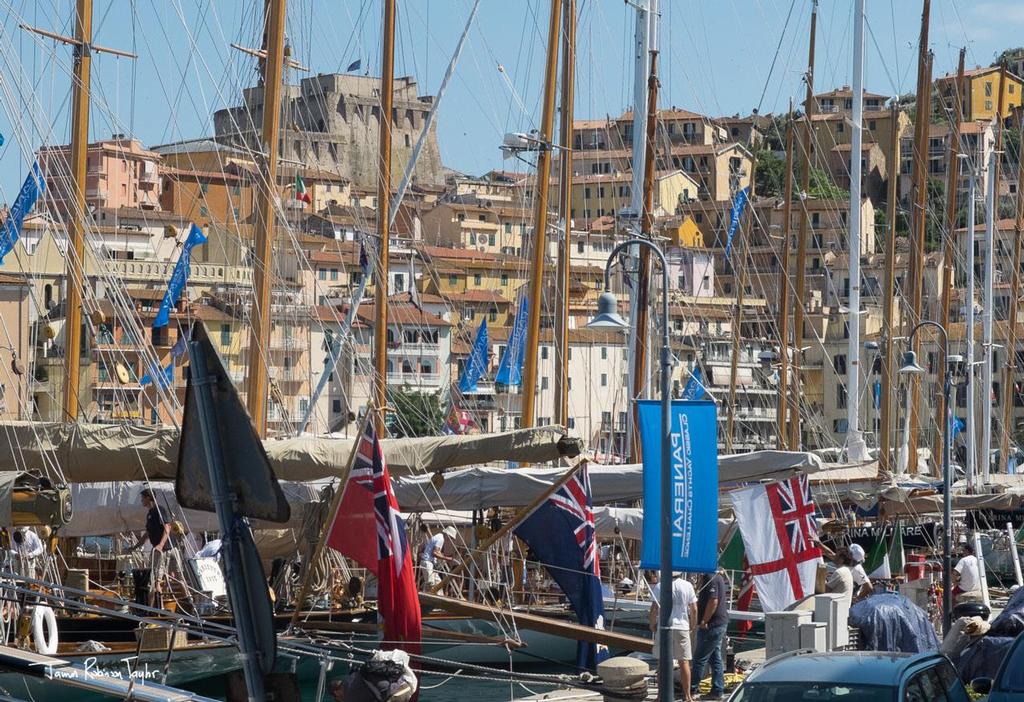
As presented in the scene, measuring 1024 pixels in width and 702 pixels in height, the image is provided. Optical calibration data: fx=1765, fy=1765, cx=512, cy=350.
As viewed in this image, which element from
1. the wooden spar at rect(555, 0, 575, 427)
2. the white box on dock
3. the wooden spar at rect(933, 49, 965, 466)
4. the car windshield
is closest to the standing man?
the white box on dock

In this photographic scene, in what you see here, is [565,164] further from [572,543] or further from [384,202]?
[572,543]

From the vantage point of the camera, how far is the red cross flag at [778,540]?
20.0 meters

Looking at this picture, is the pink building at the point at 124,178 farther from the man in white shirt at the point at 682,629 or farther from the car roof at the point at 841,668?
the car roof at the point at 841,668

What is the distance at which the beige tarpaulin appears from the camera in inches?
794

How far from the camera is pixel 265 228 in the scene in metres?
26.8

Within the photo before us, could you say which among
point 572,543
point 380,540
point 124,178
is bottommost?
point 572,543

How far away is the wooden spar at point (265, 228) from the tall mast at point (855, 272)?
15.3 metres

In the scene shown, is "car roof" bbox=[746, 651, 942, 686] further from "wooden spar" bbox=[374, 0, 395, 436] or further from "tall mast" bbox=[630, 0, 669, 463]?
"wooden spar" bbox=[374, 0, 395, 436]

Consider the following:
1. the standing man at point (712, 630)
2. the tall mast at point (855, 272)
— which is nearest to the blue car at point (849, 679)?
the standing man at point (712, 630)

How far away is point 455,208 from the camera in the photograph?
435ft

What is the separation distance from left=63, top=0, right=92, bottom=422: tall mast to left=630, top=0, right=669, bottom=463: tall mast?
27.2 ft

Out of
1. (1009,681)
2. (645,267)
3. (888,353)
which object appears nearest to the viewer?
(1009,681)

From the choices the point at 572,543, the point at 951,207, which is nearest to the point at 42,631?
the point at 572,543

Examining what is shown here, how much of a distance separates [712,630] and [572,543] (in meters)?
2.33
